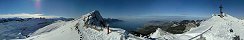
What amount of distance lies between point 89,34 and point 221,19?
14.8 meters

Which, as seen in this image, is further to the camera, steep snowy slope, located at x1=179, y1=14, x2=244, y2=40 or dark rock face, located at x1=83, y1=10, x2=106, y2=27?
dark rock face, located at x1=83, y1=10, x2=106, y2=27

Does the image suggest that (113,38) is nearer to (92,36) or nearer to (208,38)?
(92,36)

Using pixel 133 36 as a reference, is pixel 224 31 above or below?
above

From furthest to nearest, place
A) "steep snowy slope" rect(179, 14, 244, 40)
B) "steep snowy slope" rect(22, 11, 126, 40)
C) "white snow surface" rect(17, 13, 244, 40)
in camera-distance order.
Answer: "steep snowy slope" rect(22, 11, 126, 40), "white snow surface" rect(17, 13, 244, 40), "steep snowy slope" rect(179, 14, 244, 40)

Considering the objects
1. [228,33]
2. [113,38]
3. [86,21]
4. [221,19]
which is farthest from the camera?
[86,21]

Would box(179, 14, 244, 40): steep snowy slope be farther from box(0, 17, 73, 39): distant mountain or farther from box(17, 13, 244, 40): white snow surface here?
box(0, 17, 73, 39): distant mountain

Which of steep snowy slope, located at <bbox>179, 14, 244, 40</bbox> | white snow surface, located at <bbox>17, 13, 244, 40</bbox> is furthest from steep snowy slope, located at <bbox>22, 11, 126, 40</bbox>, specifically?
steep snowy slope, located at <bbox>179, 14, 244, 40</bbox>

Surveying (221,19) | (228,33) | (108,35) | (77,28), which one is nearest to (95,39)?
(108,35)

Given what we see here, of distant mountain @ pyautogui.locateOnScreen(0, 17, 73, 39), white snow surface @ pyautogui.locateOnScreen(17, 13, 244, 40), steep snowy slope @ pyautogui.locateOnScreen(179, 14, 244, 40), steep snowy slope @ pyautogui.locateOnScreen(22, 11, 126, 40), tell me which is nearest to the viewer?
steep snowy slope @ pyautogui.locateOnScreen(179, 14, 244, 40)

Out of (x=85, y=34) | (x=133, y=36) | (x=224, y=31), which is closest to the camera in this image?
(x=224, y=31)

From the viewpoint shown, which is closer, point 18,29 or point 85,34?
point 85,34

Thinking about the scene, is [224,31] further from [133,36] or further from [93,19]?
[93,19]

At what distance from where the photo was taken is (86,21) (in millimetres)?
44719

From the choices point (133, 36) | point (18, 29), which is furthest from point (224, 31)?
point (18, 29)
